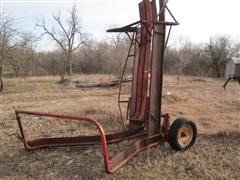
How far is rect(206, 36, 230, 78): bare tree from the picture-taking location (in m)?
40.2

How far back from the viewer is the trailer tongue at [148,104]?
4242 mm

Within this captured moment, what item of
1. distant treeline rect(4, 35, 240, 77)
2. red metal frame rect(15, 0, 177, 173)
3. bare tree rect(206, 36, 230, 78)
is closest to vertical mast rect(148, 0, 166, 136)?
red metal frame rect(15, 0, 177, 173)

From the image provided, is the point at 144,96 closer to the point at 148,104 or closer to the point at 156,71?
the point at 148,104

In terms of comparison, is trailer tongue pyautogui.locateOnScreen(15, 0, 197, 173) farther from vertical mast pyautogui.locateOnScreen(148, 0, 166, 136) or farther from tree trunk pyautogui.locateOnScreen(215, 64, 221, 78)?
tree trunk pyautogui.locateOnScreen(215, 64, 221, 78)

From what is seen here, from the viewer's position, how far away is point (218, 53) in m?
41.2

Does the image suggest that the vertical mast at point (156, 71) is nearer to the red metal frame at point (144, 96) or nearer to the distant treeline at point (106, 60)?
the red metal frame at point (144, 96)

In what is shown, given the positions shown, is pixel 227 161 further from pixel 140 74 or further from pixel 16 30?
pixel 16 30

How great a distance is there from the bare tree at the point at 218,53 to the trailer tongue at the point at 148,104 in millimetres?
36920

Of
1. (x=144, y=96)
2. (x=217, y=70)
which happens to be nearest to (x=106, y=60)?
(x=217, y=70)

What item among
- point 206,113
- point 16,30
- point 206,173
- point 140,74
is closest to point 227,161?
point 206,173

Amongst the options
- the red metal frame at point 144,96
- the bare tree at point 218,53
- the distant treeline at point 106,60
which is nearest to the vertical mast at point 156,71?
the red metal frame at point 144,96

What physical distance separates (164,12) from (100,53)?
32.0m

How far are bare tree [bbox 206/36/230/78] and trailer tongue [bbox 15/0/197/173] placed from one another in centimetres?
3692

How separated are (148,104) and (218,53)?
131 ft
